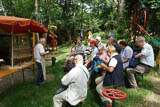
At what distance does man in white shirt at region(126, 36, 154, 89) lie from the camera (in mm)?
4258

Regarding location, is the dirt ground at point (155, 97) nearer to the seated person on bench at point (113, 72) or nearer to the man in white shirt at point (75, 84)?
the seated person on bench at point (113, 72)

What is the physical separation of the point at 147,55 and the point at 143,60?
21cm

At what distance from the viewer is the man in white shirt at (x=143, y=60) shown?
426cm

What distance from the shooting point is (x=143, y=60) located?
4422 mm

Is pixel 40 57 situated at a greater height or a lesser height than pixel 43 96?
greater

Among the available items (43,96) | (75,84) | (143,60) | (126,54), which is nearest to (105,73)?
(75,84)

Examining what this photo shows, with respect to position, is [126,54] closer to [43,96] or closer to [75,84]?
[75,84]

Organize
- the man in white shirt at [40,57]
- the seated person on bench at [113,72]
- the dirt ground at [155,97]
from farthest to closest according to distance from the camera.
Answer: the man in white shirt at [40,57], the dirt ground at [155,97], the seated person on bench at [113,72]

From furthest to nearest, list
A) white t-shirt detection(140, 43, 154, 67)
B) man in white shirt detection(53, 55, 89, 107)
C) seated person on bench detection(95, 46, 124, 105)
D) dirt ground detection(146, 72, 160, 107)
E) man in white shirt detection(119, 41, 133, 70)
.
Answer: man in white shirt detection(119, 41, 133, 70), white t-shirt detection(140, 43, 154, 67), dirt ground detection(146, 72, 160, 107), seated person on bench detection(95, 46, 124, 105), man in white shirt detection(53, 55, 89, 107)

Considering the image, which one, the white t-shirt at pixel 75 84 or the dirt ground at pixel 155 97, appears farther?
the dirt ground at pixel 155 97

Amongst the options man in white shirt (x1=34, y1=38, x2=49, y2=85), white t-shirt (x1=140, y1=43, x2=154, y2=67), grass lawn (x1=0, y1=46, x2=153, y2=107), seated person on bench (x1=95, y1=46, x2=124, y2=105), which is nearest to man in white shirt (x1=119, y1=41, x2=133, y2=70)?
white t-shirt (x1=140, y1=43, x2=154, y2=67)

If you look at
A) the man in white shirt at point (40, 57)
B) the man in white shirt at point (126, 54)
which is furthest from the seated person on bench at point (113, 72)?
the man in white shirt at point (40, 57)

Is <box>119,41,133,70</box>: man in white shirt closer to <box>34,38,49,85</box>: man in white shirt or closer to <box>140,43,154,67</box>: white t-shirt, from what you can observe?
<box>140,43,154,67</box>: white t-shirt

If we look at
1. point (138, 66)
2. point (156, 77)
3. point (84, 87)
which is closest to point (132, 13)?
point (156, 77)
